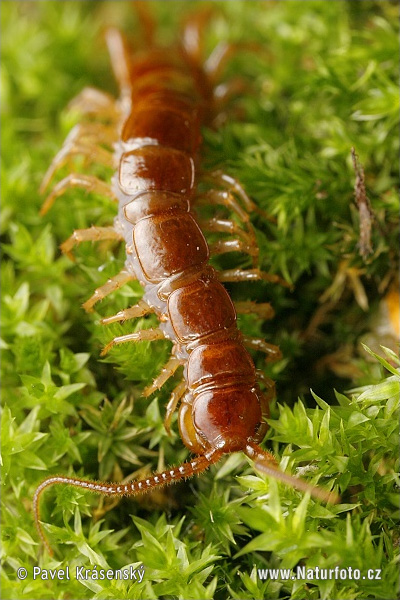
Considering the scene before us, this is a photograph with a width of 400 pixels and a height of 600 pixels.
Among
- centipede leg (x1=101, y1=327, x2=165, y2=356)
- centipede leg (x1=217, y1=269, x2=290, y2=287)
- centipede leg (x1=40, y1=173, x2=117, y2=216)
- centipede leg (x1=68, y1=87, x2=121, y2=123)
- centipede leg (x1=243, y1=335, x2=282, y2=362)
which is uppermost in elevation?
centipede leg (x1=68, y1=87, x2=121, y2=123)

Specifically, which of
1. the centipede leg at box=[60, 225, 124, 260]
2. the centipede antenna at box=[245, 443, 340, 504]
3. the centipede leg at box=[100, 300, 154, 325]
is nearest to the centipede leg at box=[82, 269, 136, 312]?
the centipede leg at box=[100, 300, 154, 325]

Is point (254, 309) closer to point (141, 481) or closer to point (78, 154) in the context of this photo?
point (141, 481)

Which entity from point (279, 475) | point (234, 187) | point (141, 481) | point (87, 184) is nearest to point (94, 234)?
point (87, 184)

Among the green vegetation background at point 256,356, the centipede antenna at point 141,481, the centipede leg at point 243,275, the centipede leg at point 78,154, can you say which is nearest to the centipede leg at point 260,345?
the green vegetation background at point 256,356

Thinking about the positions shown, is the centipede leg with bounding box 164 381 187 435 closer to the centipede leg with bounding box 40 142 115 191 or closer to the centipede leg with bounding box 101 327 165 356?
the centipede leg with bounding box 101 327 165 356

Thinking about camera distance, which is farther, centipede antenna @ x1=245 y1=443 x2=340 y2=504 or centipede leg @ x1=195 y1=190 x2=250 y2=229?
centipede leg @ x1=195 y1=190 x2=250 y2=229

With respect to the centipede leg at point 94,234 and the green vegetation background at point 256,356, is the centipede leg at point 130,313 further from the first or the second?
the centipede leg at point 94,234

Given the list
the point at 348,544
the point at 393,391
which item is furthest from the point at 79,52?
the point at 348,544

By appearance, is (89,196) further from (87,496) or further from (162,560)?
(162,560)
